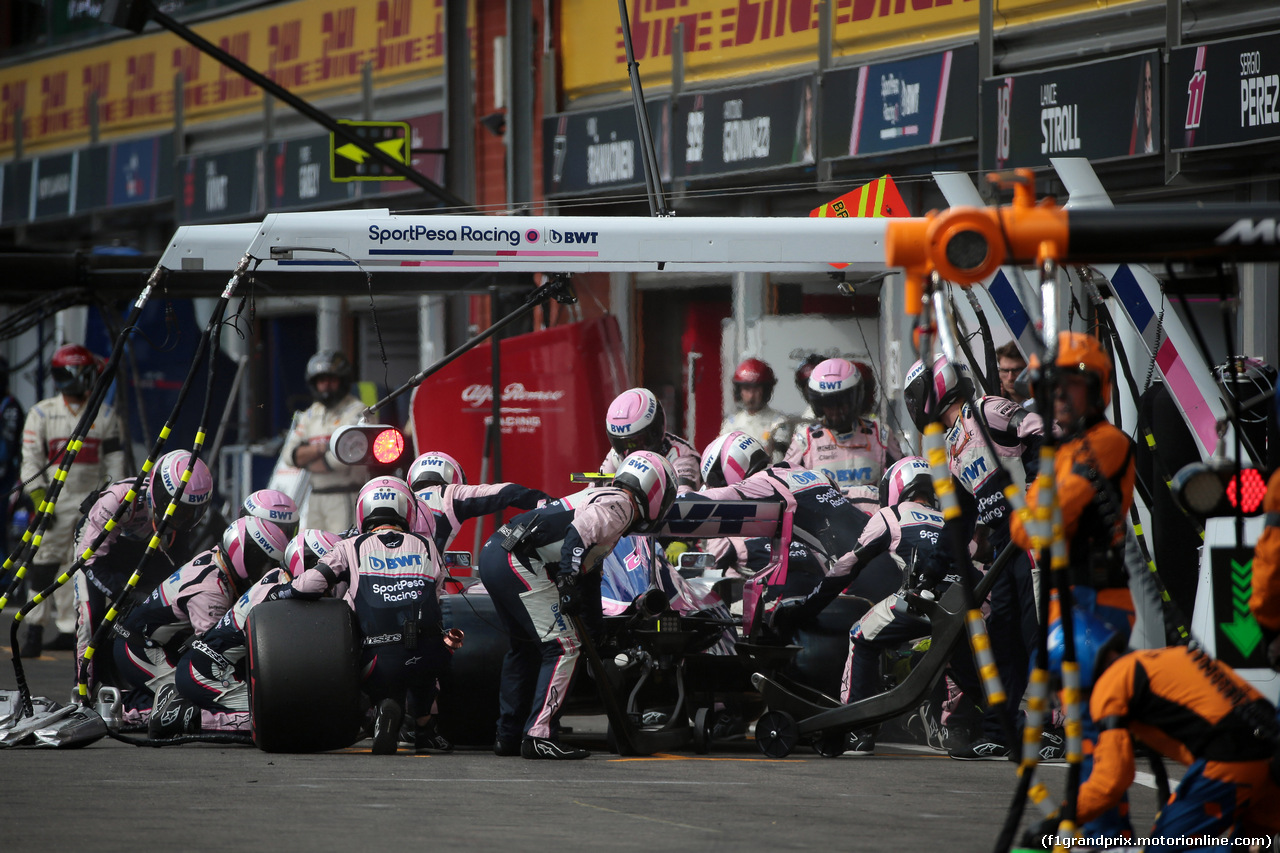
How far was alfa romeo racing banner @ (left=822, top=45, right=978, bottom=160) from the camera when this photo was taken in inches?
532

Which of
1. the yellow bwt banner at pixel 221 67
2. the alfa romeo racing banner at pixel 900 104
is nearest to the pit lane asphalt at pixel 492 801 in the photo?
the alfa romeo racing banner at pixel 900 104

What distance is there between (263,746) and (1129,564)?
175 inches

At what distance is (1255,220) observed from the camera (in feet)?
17.1

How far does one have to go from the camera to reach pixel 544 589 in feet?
28.7

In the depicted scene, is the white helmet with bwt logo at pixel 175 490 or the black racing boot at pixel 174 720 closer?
the black racing boot at pixel 174 720

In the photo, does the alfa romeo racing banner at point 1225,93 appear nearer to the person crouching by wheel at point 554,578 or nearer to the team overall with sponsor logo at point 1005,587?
the team overall with sponsor logo at point 1005,587

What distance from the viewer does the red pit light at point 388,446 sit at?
441 inches

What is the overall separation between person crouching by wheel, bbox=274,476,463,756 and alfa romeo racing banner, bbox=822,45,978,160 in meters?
6.31

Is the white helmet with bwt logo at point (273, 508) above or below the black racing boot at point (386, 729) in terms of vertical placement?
above

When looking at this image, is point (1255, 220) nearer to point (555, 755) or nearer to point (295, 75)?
point (555, 755)

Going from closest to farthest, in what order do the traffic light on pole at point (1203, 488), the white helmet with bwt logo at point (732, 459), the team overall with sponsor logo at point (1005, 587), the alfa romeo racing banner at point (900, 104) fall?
1. the traffic light on pole at point (1203, 488)
2. the team overall with sponsor logo at point (1005, 587)
3. the white helmet with bwt logo at point (732, 459)
4. the alfa romeo racing banner at point (900, 104)

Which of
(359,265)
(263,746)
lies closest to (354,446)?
(359,265)
